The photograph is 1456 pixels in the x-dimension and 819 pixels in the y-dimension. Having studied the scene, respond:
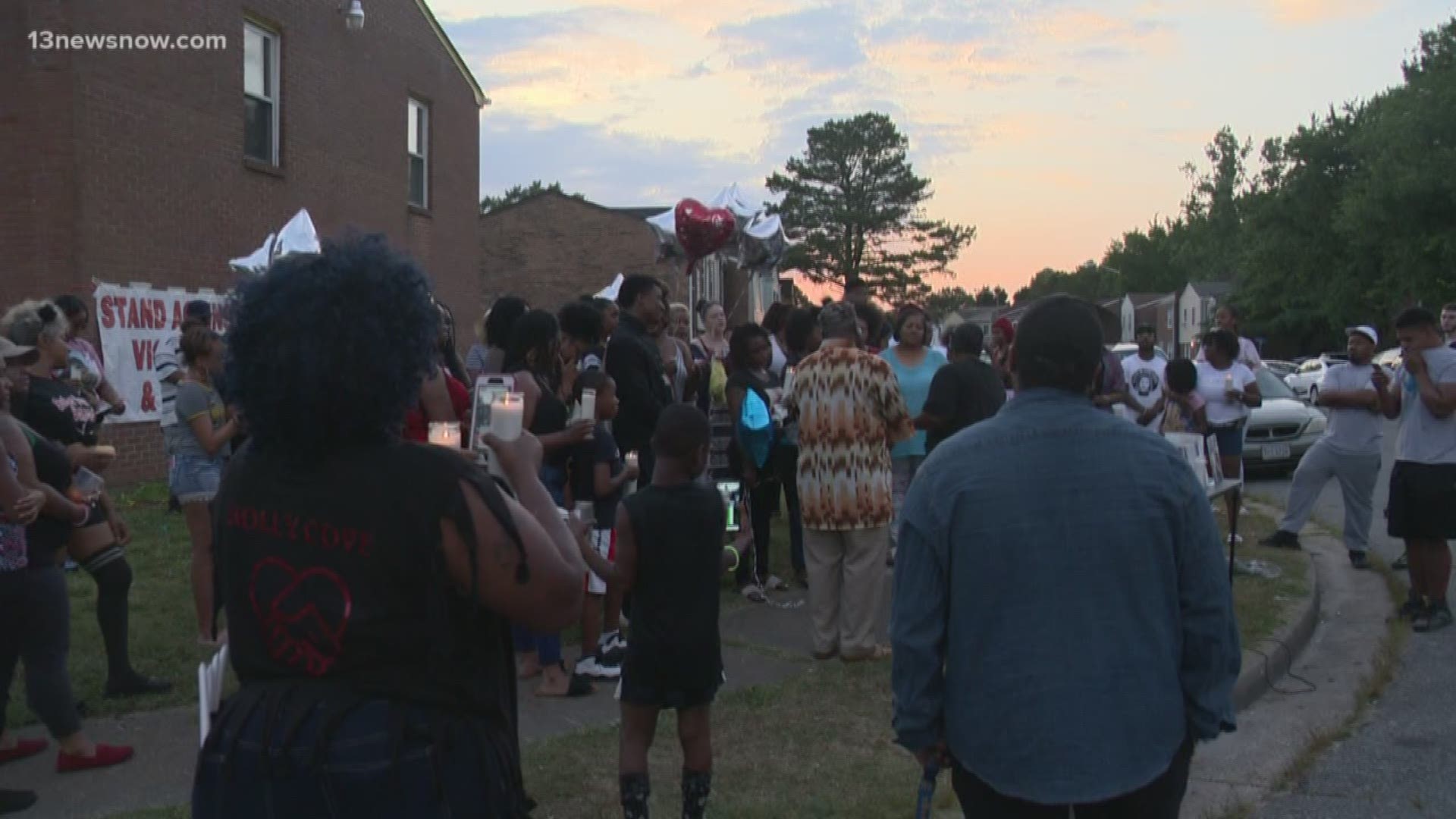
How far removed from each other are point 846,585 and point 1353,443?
4648 mm

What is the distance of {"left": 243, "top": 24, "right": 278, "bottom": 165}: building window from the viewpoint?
15.4 meters

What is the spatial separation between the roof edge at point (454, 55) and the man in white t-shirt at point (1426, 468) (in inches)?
622

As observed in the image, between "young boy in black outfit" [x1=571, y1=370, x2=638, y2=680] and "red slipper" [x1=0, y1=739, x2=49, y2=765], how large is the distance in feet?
8.04

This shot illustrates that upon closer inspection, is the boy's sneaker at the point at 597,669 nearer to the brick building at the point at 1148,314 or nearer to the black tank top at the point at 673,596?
the black tank top at the point at 673,596

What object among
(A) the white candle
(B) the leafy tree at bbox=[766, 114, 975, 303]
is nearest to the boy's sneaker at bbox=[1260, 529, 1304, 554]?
(A) the white candle

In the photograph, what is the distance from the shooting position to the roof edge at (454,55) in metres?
19.8

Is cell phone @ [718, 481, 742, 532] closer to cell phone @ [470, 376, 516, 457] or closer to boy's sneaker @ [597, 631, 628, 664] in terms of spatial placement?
boy's sneaker @ [597, 631, 628, 664]

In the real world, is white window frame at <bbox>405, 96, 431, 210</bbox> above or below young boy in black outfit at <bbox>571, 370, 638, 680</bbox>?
above

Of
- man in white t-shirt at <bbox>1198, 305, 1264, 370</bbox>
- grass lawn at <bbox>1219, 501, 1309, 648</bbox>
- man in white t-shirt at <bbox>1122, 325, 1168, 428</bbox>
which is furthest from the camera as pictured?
man in white t-shirt at <bbox>1122, 325, 1168, 428</bbox>

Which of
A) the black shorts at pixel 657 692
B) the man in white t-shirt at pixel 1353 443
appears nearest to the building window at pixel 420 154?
the man in white t-shirt at pixel 1353 443

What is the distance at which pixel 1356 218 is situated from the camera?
47.0 meters

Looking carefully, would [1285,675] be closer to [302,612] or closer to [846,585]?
[846,585]

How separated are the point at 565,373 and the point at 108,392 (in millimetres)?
4159

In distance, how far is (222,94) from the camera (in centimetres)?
1458
